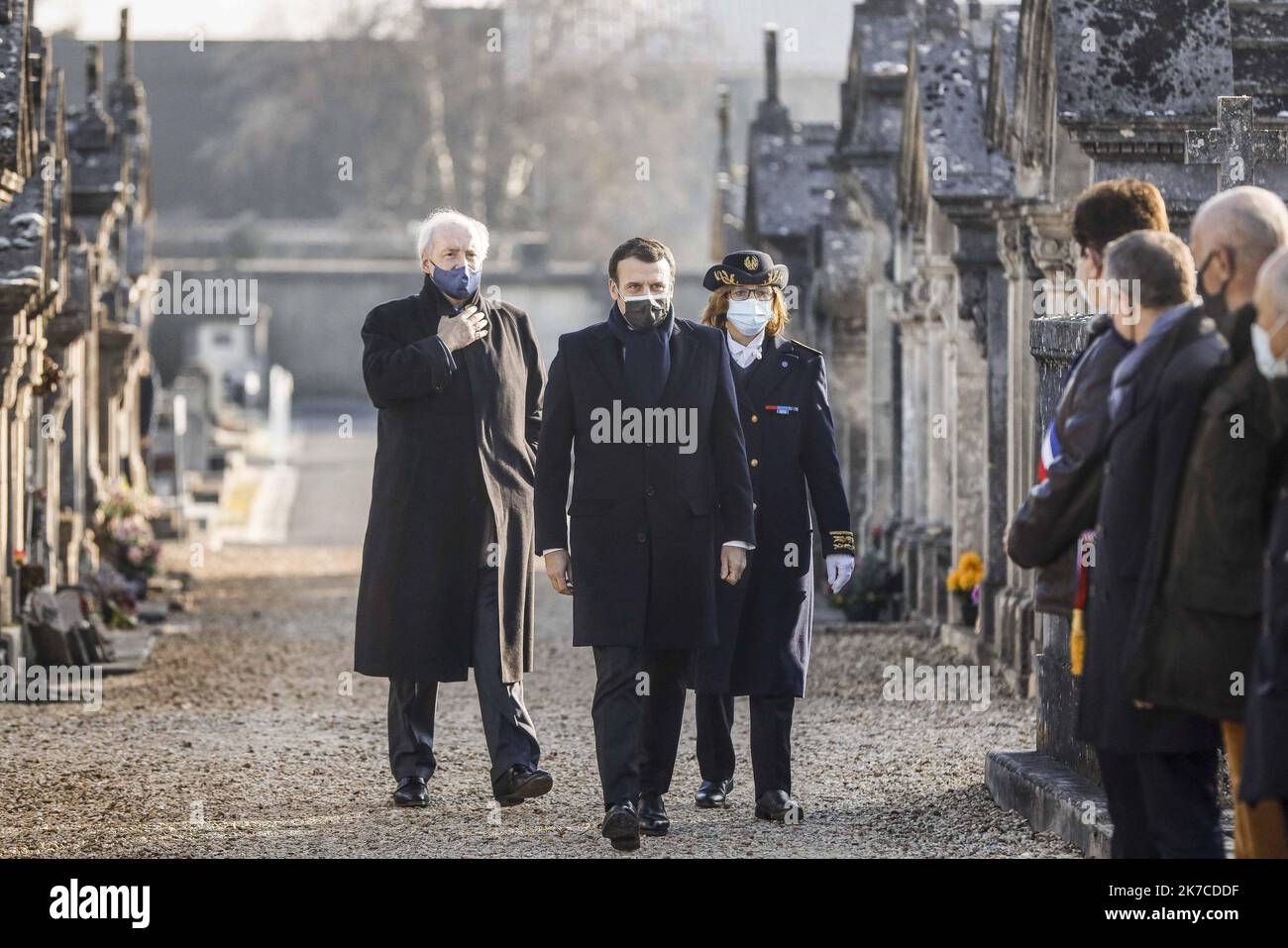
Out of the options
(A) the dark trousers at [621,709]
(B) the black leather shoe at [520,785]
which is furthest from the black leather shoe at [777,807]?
(B) the black leather shoe at [520,785]

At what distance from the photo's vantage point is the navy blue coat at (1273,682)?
476 cm

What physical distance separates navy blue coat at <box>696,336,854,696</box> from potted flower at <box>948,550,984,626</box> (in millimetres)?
5240

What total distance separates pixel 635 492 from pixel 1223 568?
2.47 meters

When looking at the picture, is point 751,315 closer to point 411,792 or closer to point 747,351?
point 747,351

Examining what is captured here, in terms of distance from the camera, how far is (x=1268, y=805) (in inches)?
198

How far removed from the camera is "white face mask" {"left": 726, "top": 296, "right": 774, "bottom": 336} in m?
7.95

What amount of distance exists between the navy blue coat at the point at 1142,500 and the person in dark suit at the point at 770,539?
2.48 metres

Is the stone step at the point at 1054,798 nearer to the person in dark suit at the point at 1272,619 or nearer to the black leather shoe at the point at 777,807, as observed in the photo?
the black leather shoe at the point at 777,807

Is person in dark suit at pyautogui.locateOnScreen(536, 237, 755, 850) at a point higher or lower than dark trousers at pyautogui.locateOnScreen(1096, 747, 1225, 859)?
higher

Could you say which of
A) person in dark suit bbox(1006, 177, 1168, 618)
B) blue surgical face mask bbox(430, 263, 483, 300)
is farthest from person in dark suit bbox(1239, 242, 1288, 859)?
blue surgical face mask bbox(430, 263, 483, 300)

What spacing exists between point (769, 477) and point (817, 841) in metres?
1.21

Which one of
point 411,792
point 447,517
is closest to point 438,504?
point 447,517

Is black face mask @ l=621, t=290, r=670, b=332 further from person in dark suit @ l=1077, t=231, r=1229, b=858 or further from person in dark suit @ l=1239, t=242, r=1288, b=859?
person in dark suit @ l=1239, t=242, r=1288, b=859

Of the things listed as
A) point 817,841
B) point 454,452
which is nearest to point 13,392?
point 454,452
